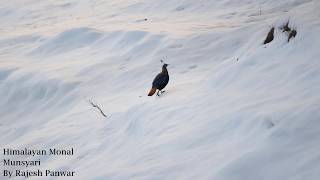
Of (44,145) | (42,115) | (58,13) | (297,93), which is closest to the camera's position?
(297,93)

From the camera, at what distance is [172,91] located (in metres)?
8.41

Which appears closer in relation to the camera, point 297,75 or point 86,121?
point 297,75

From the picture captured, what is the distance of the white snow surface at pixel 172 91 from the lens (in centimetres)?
480

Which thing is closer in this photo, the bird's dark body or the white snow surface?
the white snow surface

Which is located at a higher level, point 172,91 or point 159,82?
point 159,82

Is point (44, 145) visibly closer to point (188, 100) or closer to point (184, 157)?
point (188, 100)

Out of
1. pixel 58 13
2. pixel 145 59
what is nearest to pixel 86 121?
pixel 145 59

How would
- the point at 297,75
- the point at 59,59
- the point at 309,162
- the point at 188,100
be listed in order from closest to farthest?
the point at 309,162, the point at 297,75, the point at 188,100, the point at 59,59

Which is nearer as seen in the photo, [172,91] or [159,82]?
[159,82]

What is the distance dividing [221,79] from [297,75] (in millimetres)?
1629

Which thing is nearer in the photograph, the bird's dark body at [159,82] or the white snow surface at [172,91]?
the white snow surface at [172,91]

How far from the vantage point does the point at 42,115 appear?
35.4 feet

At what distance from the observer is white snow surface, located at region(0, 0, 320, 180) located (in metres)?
4.80

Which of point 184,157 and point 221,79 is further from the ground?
point 221,79
